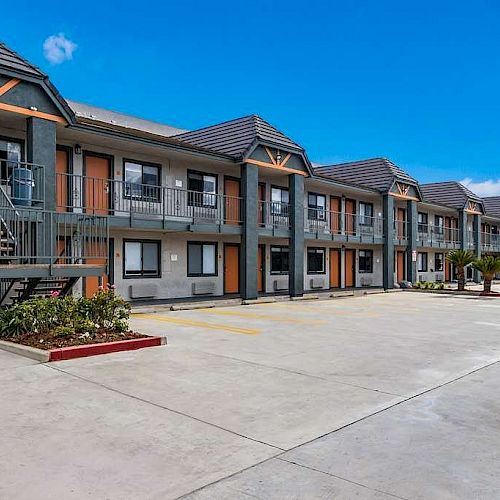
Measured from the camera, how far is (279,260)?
2478 cm

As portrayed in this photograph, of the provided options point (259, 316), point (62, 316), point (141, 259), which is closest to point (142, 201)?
point (141, 259)

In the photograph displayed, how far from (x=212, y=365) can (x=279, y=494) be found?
176 inches

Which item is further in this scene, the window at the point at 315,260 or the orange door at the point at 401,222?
the orange door at the point at 401,222

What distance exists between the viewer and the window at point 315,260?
26.6m

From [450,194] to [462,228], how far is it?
366cm

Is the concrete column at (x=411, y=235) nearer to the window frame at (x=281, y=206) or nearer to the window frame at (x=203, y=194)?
the window frame at (x=281, y=206)

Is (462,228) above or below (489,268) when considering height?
above

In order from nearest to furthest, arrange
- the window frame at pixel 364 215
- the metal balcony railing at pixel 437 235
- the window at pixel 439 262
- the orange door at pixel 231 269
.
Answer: the orange door at pixel 231 269 → the window frame at pixel 364 215 → the metal balcony railing at pixel 437 235 → the window at pixel 439 262

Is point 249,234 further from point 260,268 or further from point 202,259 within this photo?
point 260,268

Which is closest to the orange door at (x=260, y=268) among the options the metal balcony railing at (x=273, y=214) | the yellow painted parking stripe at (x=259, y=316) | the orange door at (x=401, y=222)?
the metal balcony railing at (x=273, y=214)

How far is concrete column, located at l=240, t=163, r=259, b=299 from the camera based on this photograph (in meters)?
20.4

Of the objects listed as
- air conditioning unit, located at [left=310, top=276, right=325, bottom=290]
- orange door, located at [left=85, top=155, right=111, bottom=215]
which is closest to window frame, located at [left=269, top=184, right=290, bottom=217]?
air conditioning unit, located at [left=310, top=276, right=325, bottom=290]

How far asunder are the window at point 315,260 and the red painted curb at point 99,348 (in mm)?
17350

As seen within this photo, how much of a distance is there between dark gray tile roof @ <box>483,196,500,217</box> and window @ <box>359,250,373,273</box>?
23.4 metres
